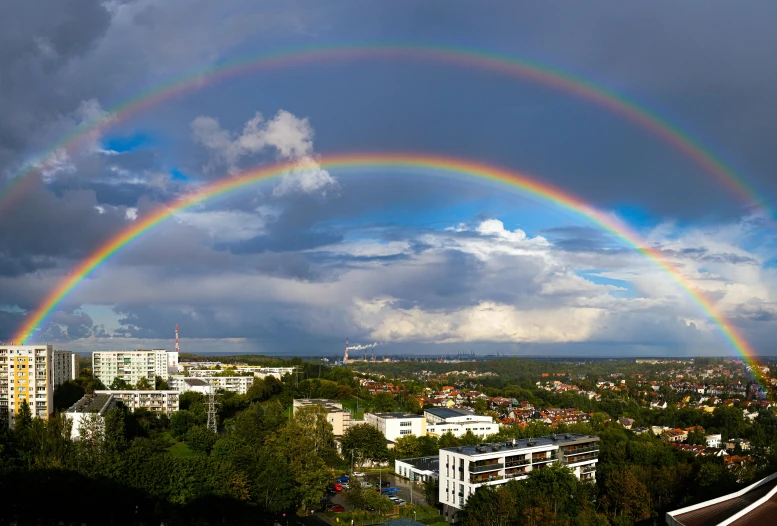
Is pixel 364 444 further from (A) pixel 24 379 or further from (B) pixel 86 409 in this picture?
(A) pixel 24 379

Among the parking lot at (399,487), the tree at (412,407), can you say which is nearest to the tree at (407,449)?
the parking lot at (399,487)

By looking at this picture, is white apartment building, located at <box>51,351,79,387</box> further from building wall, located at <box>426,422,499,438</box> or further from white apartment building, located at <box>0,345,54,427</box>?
building wall, located at <box>426,422,499,438</box>

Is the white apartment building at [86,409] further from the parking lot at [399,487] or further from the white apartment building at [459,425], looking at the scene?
the white apartment building at [459,425]

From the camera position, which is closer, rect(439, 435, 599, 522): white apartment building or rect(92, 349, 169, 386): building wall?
rect(439, 435, 599, 522): white apartment building

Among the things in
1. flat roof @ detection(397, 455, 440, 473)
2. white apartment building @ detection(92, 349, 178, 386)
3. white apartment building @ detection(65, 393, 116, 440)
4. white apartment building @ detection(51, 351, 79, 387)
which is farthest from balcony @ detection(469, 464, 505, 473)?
white apartment building @ detection(92, 349, 178, 386)

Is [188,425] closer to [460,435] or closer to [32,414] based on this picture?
[32,414]

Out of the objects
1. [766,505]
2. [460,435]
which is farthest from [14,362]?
[766,505]
